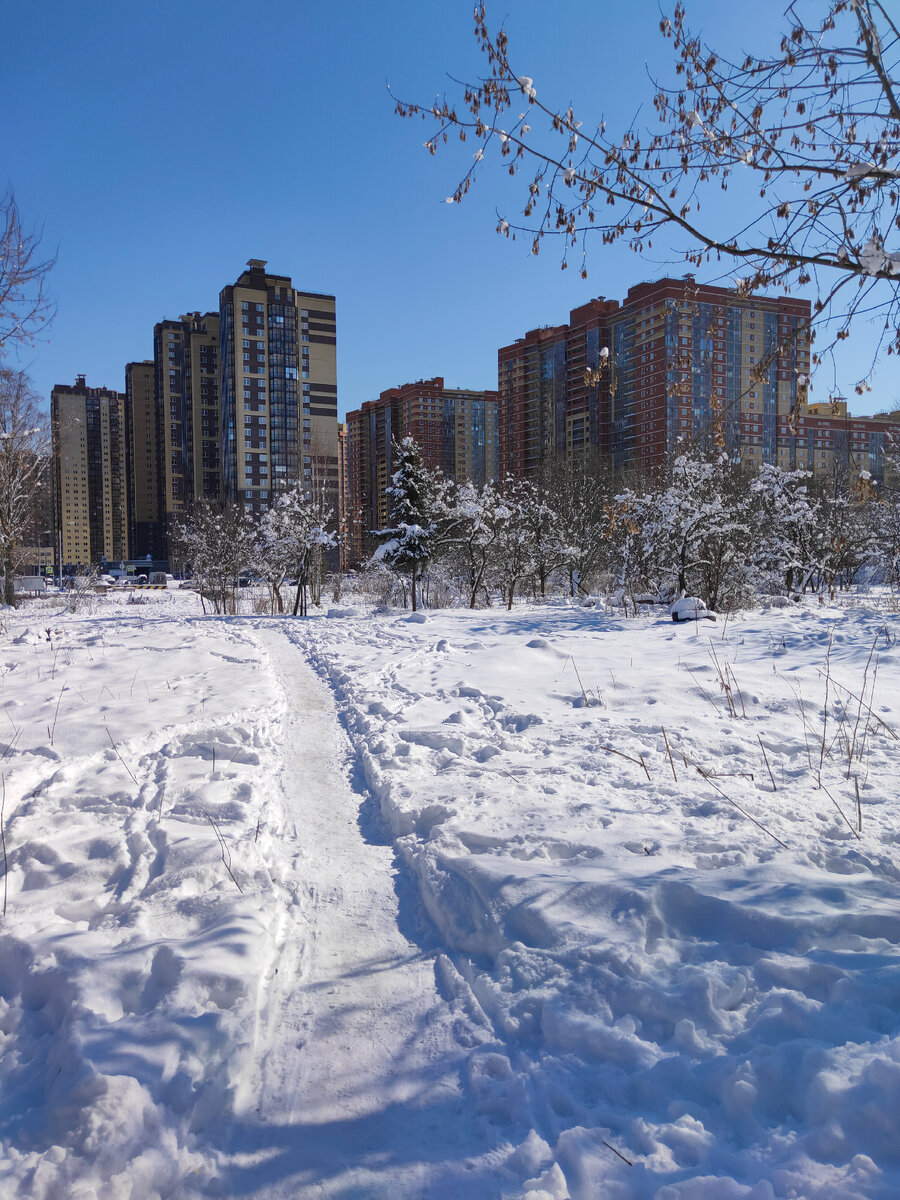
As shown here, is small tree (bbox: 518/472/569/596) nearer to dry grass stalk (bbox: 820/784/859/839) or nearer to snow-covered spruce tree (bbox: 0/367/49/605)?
snow-covered spruce tree (bbox: 0/367/49/605)

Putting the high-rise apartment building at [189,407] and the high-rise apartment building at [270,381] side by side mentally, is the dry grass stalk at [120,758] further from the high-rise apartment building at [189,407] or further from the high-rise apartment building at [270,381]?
the high-rise apartment building at [189,407]

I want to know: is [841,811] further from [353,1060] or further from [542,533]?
[542,533]

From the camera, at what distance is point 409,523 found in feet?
77.7

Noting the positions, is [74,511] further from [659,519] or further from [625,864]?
[625,864]

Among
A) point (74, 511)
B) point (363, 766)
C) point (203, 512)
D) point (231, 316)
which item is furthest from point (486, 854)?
point (74, 511)

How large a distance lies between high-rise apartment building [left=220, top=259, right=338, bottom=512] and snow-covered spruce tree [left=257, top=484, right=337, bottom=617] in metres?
46.3

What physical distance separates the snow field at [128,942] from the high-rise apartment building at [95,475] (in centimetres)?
9541

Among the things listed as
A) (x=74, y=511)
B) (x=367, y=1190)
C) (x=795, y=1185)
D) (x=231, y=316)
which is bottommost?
(x=367, y=1190)

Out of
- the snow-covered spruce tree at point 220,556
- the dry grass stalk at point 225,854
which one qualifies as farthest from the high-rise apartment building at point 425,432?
the dry grass stalk at point 225,854

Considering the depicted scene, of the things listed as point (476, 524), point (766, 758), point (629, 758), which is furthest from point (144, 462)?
point (766, 758)

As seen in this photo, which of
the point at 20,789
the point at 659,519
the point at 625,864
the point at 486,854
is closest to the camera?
the point at 625,864

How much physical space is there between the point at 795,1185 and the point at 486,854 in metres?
2.02

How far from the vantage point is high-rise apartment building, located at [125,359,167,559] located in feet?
302

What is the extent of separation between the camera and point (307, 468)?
71.5 meters
